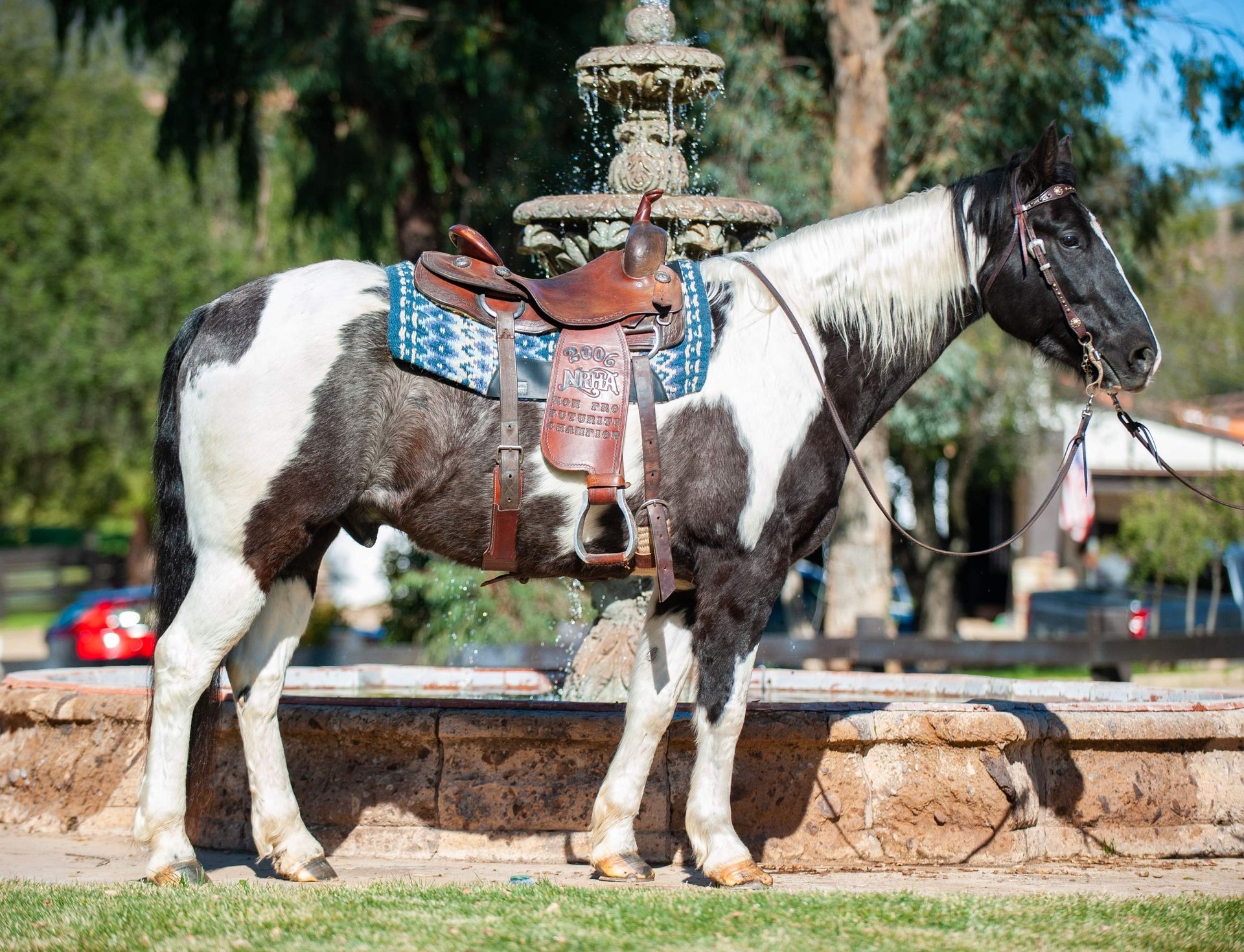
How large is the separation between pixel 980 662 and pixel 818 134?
6.56 meters

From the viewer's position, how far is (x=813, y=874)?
199 inches

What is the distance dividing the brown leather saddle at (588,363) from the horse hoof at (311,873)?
1.30 meters

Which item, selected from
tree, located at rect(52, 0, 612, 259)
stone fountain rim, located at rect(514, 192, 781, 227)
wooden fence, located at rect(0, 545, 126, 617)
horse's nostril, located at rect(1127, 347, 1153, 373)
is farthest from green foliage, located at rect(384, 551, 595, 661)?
wooden fence, located at rect(0, 545, 126, 617)

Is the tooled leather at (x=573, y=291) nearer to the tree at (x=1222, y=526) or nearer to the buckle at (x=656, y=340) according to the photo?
the buckle at (x=656, y=340)

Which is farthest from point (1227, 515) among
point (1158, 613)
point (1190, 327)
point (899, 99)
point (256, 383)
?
point (256, 383)

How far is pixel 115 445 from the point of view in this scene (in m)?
25.0

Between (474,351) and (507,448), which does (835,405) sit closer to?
(507,448)

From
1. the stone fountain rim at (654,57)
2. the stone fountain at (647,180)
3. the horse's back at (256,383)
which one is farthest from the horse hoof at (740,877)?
the stone fountain rim at (654,57)

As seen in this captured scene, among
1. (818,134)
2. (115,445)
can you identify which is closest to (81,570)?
(115,445)

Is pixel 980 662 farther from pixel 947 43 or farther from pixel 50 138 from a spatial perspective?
pixel 50 138

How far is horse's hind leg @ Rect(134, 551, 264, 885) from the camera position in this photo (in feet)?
→ 14.9

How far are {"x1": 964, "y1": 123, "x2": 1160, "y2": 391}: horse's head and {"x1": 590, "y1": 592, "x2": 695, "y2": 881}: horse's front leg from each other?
1830 mm

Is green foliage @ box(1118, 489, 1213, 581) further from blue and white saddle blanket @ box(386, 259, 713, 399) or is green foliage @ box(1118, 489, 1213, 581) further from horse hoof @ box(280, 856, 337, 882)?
horse hoof @ box(280, 856, 337, 882)

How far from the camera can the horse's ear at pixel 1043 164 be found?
4.70 meters
